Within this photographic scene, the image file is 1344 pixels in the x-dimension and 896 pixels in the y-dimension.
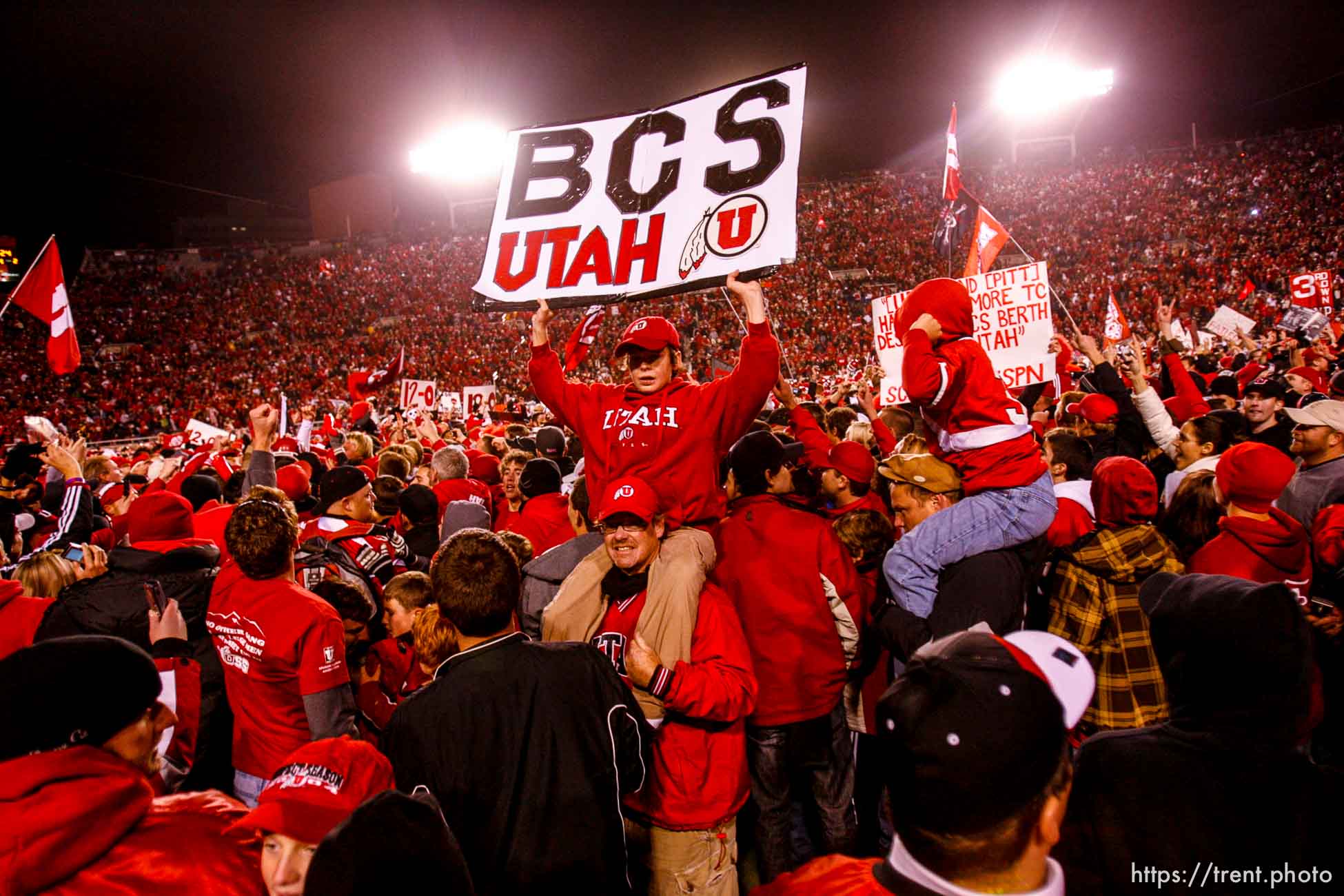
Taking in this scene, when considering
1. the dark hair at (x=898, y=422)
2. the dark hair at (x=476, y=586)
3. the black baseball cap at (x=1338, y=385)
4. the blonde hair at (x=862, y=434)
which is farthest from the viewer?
the blonde hair at (x=862, y=434)

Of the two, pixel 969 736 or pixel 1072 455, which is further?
pixel 1072 455

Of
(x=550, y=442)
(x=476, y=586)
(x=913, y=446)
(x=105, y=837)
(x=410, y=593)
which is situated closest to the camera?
(x=105, y=837)

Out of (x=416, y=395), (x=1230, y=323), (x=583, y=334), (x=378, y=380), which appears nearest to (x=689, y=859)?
(x=583, y=334)

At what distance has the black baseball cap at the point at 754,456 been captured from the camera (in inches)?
132

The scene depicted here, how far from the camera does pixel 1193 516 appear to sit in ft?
11.7

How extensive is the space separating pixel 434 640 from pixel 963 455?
2207 mm

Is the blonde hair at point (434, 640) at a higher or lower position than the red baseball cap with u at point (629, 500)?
lower

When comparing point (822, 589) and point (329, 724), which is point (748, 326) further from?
point (329, 724)

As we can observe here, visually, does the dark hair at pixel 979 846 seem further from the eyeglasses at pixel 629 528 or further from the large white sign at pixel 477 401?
the large white sign at pixel 477 401

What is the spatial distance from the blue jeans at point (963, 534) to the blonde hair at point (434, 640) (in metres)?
1.72

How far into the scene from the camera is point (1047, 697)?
130cm

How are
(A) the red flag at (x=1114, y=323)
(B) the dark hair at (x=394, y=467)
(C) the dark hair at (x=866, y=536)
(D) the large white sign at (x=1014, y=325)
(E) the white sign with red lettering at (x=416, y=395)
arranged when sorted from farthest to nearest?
(E) the white sign with red lettering at (x=416, y=395)
(A) the red flag at (x=1114, y=323)
(D) the large white sign at (x=1014, y=325)
(B) the dark hair at (x=394, y=467)
(C) the dark hair at (x=866, y=536)

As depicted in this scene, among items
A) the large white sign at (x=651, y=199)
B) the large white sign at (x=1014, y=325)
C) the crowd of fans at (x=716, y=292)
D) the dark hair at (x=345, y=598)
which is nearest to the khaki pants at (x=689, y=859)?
the dark hair at (x=345, y=598)

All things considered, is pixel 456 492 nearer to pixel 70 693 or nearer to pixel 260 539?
pixel 260 539
